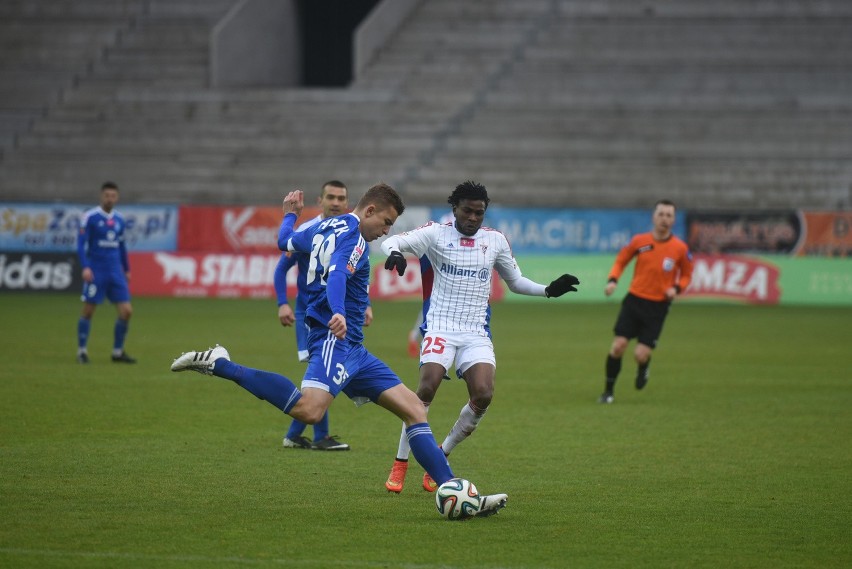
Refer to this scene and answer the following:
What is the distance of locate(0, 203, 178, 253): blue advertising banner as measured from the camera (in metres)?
33.1

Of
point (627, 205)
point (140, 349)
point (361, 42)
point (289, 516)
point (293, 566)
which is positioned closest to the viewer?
point (293, 566)

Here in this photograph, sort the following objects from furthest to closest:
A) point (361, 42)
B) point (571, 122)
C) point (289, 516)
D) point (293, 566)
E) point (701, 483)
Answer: point (361, 42)
point (571, 122)
point (701, 483)
point (289, 516)
point (293, 566)

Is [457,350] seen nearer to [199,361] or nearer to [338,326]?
[338,326]

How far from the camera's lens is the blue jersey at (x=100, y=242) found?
1681cm

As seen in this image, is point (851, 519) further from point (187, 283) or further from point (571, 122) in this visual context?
point (571, 122)

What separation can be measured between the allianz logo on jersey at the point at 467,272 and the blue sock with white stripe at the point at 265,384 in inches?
61.6

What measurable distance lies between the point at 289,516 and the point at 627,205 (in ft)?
94.7

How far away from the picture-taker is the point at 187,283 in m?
30.9

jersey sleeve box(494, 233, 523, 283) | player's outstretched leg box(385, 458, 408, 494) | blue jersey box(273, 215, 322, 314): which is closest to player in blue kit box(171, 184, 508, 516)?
player's outstretched leg box(385, 458, 408, 494)

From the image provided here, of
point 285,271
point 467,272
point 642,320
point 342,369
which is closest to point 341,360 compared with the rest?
point 342,369

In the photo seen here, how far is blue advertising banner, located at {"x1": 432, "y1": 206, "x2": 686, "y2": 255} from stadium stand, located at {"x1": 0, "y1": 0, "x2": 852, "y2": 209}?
259cm

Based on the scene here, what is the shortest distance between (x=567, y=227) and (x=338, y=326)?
26015mm

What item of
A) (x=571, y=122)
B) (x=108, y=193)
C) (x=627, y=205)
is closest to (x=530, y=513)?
(x=108, y=193)

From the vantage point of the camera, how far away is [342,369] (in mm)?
7883
